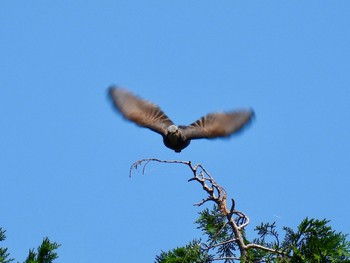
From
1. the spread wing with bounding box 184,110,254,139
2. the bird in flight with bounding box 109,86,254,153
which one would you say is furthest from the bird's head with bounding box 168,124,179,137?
→ the spread wing with bounding box 184,110,254,139

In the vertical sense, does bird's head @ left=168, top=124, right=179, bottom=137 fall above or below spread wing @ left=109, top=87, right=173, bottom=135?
below

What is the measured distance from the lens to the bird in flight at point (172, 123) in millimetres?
8906

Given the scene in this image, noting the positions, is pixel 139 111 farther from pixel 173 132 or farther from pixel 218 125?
pixel 218 125

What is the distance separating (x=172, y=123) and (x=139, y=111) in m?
0.47

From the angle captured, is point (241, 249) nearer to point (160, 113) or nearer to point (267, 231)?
point (267, 231)

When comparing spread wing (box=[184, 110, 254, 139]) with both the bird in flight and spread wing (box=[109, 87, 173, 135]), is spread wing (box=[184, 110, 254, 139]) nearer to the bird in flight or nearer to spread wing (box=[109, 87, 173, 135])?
the bird in flight

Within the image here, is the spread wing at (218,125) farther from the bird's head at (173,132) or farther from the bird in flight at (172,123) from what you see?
the bird's head at (173,132)

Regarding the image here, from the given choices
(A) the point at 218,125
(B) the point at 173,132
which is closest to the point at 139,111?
(B) the point at 173,132

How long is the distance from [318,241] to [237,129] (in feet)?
5.05

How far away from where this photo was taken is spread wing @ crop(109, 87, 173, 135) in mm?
9070

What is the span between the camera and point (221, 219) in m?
8.91

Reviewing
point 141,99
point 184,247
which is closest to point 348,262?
point 184,247

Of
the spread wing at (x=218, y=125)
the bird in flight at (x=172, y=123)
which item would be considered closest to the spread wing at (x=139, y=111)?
the bird in flight at (x=172, y=123)

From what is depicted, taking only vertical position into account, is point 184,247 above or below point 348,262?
above
